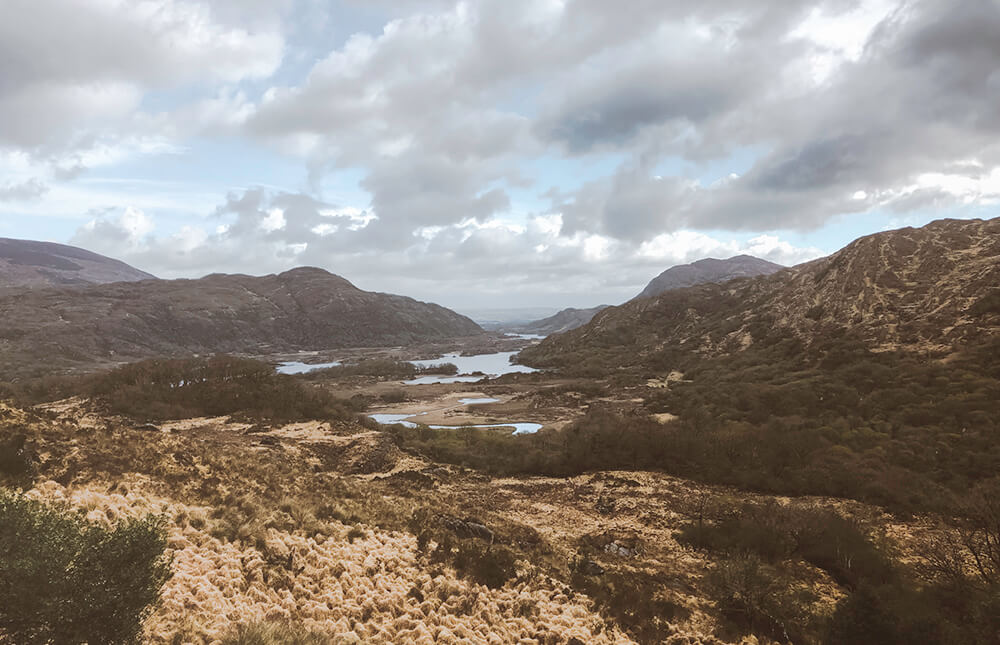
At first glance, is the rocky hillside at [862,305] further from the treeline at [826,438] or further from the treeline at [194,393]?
the treeline at [194,393]

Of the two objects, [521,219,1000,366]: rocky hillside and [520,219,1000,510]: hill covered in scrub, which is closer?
[520,219,1000,510]: hill covered in scrub

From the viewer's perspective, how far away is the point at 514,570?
16.7m

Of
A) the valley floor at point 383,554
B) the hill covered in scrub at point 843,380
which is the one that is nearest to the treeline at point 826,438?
the hill covered in scrub at point 843,380

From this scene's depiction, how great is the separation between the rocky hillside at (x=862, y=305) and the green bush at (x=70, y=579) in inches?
2995

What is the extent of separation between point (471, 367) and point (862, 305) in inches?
4246

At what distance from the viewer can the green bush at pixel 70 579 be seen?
7551mm

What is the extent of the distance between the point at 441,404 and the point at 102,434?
59.2 meters

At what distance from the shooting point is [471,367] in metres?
158

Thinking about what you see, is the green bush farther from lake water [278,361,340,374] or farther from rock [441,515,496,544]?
lake water [278,361,340,374]

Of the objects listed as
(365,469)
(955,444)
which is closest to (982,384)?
(955,444)

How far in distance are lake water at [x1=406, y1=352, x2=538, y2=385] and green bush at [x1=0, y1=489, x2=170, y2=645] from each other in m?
105

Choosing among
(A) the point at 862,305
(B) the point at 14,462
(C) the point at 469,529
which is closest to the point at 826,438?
(C) the point at 469,529

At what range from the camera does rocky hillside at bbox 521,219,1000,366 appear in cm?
6359

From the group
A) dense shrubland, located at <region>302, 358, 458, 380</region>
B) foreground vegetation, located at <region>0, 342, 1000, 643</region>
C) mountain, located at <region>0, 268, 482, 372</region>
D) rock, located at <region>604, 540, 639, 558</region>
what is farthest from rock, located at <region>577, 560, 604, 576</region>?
mountain, located at <region>0, 268, 482, 372</region>
